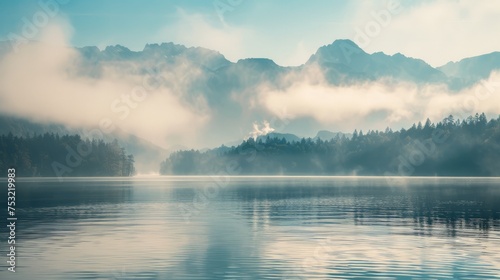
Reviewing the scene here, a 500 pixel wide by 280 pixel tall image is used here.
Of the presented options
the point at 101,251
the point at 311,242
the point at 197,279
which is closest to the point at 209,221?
the point at 311,242

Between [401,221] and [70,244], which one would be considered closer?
[70,244]

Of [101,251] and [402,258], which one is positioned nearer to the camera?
[402,258]

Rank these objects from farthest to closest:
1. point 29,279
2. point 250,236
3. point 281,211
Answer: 1. point 281,211
2. point 250,236
3. point 29,279

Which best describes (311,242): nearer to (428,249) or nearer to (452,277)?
(428,249)

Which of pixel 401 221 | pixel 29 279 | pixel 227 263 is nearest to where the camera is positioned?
A: pixel 29 279

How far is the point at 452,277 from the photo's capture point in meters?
50.8

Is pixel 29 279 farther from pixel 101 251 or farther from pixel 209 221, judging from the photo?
pixel 209 221

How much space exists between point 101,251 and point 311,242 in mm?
22660

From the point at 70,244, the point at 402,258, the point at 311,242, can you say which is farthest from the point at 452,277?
the point at 70,244

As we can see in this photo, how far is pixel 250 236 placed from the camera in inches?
3145

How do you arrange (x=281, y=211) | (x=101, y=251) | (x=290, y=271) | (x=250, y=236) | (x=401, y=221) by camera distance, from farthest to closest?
(x=281, y=211), (x=401, y=221), (x=250, y=236), (x=101, y=251), (x=290, y=271)

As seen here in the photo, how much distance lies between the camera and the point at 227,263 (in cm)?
5788

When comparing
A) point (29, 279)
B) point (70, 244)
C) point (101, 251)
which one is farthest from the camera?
point (70, 244)

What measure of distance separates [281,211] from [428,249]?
59575 millimetres
